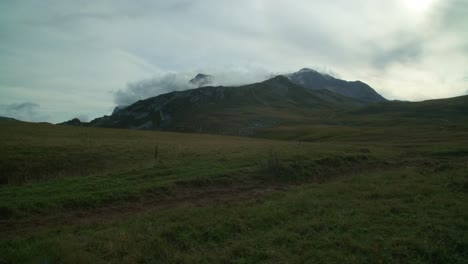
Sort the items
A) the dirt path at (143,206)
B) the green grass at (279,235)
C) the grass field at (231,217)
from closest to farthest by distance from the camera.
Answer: the green grass at (279,235) < the grass field at (231,217) < the dirt path at (143,206)

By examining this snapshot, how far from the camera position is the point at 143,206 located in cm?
1561

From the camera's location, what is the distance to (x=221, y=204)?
15547 mm

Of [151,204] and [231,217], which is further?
[151,204]

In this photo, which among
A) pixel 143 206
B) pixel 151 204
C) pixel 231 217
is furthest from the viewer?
pixel 151 204

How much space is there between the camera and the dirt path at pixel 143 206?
12.6 meters

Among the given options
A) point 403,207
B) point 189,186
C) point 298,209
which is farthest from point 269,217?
point 189,186

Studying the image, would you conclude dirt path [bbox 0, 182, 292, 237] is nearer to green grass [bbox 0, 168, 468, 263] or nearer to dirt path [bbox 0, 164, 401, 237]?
dirt path [bbox 0, 164, 401, 237]

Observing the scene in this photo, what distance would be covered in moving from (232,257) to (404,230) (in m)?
6.12

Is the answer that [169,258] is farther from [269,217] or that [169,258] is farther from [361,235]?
[361,235]

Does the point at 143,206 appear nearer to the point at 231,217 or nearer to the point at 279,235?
the point at 231,217

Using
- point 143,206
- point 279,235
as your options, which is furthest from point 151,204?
point 279,235

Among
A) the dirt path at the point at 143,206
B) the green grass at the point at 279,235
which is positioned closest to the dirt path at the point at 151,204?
the dirt path at the point at 143,206

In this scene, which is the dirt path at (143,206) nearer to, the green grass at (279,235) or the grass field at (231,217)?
the grass field at (231,217)

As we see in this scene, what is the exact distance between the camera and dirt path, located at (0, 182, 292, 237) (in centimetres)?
1263
